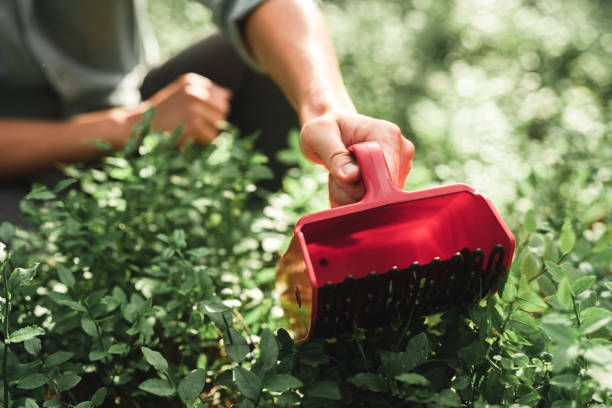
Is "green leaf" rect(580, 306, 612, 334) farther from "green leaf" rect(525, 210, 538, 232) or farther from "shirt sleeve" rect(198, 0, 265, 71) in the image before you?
"shirt sleeve" rect(198, 0, 265, 71)

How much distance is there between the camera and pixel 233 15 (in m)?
1.33

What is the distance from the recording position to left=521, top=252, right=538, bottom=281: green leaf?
0.87m

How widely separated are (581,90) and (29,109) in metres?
2.79

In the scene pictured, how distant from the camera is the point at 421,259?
3.20 feet

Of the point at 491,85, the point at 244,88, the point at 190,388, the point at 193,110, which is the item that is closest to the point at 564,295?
the point at 190,388

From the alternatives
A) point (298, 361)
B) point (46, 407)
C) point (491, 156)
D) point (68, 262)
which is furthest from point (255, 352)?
point (491, 156)

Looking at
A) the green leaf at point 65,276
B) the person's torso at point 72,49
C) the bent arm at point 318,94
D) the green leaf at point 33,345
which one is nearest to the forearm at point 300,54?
the bent arm at point 318,94

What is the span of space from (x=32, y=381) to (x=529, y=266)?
887mm

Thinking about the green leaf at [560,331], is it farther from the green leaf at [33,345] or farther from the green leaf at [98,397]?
the green leaf at [33,345]

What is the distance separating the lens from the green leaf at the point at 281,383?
0.70m

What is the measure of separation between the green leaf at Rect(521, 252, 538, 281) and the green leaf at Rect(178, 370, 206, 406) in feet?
1.96

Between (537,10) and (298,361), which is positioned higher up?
(537,10)

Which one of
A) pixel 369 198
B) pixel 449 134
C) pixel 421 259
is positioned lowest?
pixel 449 134

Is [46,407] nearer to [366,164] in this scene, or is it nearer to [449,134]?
[366,164]
